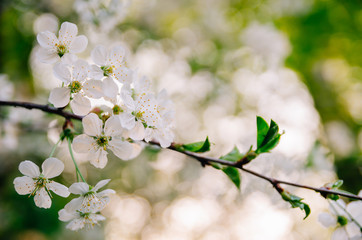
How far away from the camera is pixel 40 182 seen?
940 mm

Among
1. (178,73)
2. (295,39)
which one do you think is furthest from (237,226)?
(295,39)

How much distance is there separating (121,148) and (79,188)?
18 cm

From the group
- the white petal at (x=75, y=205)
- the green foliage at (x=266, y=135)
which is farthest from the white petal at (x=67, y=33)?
the green foliage at (x=266, y=135)

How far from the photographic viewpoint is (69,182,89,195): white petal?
86cm

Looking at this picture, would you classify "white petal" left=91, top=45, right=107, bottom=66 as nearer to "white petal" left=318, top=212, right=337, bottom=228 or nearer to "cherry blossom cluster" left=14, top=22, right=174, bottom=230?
"cherry blossom cluster" left=14, top=22, right=174, bottom=230

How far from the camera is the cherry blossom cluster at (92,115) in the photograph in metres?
0.88

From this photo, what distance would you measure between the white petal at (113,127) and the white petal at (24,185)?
318 millimetres

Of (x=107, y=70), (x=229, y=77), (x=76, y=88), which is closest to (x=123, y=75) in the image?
(x=107, y=70)

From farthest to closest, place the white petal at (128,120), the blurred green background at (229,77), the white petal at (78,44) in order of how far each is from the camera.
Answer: the blurred green background at (229,77), the white petal at (78,44), the white petal at (128,120)

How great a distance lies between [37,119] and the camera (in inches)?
100

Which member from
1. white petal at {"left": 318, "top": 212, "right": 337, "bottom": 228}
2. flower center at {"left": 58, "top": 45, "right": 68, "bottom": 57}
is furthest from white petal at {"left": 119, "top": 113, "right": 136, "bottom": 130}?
white petal at {"left": 318, "top": 212, "right": 337, "bottom": 228}

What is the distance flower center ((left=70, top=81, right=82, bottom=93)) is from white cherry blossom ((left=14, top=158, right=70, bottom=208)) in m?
0.24

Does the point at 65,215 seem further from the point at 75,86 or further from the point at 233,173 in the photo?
the point at 233,173

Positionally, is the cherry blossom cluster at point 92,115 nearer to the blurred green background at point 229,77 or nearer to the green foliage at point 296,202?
the green foliage at point 296,202
